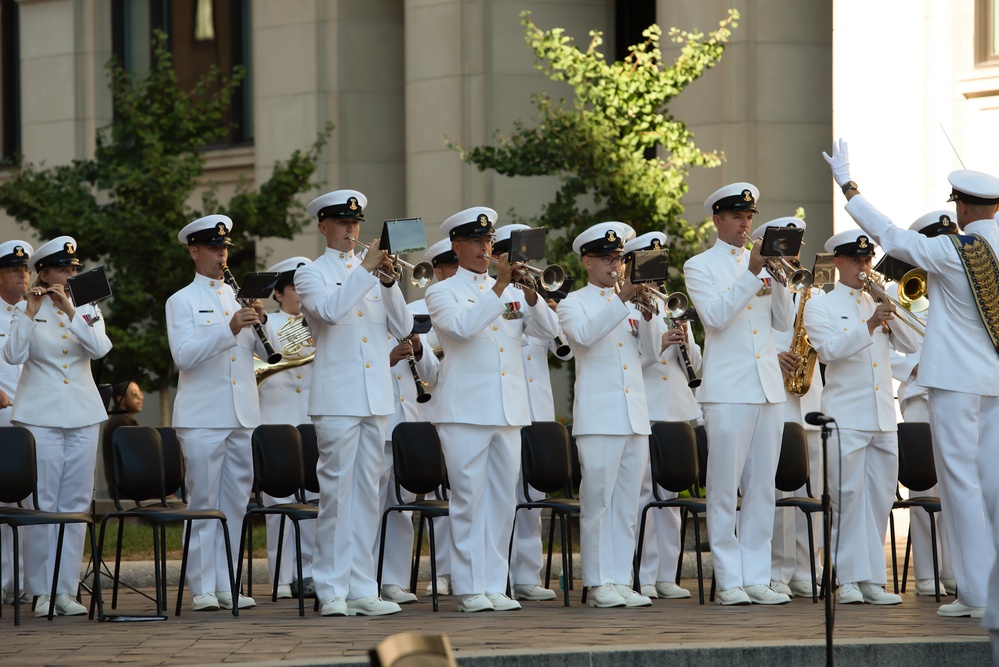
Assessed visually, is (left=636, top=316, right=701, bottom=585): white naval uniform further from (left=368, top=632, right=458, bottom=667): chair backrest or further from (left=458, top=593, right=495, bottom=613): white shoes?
(left=368, top=632, right=458, bottom=667): chair backrest

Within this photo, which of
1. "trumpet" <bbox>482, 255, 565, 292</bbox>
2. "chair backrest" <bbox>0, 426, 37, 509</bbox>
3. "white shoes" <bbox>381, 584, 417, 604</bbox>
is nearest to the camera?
"trumpet" <bbox>482, 255, 565, 292</bbox>

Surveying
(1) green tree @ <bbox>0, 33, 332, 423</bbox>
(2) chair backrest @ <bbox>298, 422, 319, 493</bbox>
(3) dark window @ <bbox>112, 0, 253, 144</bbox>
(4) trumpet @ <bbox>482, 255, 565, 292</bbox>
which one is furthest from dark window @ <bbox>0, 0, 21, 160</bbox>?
(4) trumpet @ <bbox>482, 255, 565, 292</bbox>

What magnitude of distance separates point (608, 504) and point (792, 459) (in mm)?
1364

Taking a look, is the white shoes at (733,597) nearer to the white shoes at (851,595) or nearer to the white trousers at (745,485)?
the white trousers at (745,485)

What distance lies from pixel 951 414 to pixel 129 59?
1708cm

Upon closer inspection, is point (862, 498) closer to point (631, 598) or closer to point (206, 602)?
point (631, 598)

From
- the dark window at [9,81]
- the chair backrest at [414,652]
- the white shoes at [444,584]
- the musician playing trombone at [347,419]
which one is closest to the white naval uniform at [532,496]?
the white shoes at [444,584]

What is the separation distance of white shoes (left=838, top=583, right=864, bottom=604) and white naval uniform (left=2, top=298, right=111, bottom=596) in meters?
4.41

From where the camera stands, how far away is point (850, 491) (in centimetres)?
1038

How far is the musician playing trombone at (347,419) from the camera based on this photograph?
9672 millimetres

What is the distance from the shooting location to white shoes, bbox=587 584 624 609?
9.94m

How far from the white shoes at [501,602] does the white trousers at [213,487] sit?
5.26ft

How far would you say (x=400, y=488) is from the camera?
11.1 m

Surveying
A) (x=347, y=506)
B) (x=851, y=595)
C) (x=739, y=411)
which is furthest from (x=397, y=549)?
(x=851, y=595)
